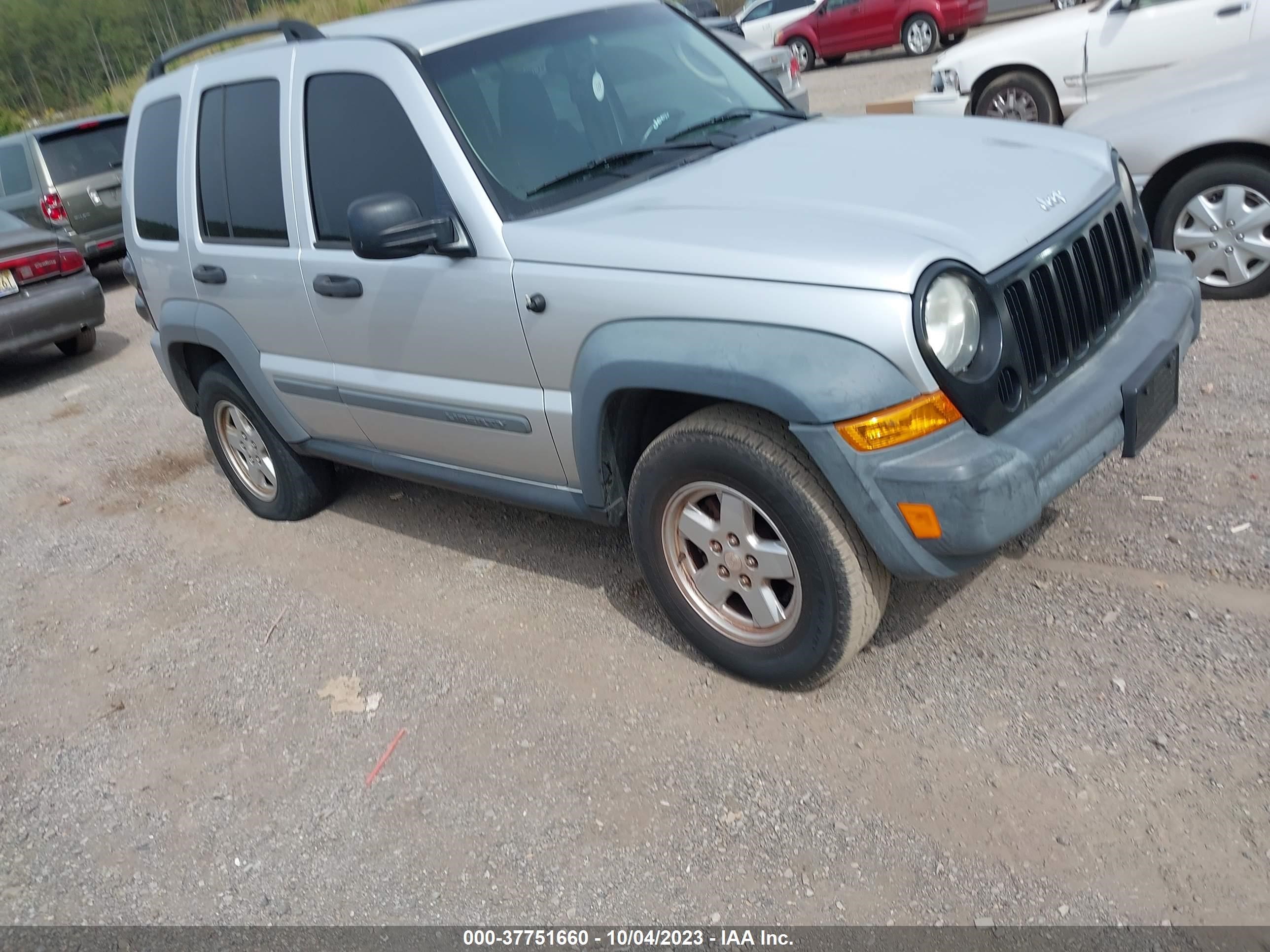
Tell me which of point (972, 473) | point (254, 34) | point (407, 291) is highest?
point (254, 34)

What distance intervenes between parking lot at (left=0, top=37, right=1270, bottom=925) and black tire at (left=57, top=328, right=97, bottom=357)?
5.26 m

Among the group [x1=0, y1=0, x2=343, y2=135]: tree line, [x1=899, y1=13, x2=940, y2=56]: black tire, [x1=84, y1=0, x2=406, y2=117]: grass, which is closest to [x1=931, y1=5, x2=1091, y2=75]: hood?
[x1=899, y1=13, x2=940, y2=56]: black tire

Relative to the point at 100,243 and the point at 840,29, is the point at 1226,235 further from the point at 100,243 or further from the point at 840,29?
the point at 840,29

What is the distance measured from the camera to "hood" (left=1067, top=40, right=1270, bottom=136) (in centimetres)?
523

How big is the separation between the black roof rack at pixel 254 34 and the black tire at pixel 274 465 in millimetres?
1401

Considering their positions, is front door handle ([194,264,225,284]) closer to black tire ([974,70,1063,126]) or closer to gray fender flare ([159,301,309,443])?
gray fender flare ([159,301,309,443])

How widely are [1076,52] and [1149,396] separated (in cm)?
572

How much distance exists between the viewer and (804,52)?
2127 centimetres

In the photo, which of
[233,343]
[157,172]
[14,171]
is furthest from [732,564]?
[14,171]

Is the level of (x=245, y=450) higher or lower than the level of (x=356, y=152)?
lower

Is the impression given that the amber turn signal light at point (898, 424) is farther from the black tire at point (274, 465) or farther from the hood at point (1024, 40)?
the hood at point (1024, 40)

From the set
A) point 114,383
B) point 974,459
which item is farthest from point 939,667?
point 114,383

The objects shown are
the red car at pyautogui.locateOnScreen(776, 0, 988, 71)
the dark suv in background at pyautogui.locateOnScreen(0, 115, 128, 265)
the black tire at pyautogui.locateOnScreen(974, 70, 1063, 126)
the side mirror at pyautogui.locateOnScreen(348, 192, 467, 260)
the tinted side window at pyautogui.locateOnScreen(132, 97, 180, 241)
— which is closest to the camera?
the side mirror at pyautogui.locateOnScreen(348, 192, 467, 260)

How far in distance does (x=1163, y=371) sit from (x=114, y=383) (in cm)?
789
